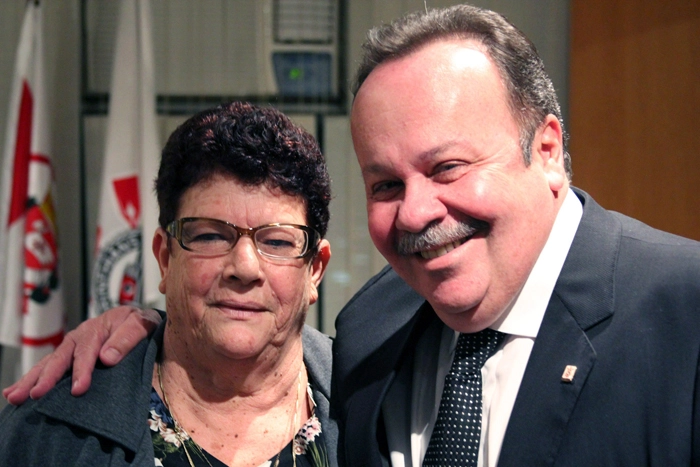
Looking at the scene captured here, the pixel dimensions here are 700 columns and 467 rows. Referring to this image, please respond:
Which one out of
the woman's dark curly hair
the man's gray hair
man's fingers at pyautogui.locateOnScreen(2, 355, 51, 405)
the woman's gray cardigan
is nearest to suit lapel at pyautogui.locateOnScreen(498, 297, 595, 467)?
the man's gray hair

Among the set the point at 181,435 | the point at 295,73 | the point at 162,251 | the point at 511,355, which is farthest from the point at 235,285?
the point at 295,73

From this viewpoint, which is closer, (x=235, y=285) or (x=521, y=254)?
(x=521, y=254)

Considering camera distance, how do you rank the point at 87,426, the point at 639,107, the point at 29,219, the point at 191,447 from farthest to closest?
the point at 639,107 → the point at 29,219 → the point at 191,447 → the point at 87,426

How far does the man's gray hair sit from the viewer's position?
4.35ft

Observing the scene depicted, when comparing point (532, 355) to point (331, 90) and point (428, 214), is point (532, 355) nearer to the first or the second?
point (428, 214)

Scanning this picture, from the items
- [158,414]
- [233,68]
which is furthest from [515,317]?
[233,68]

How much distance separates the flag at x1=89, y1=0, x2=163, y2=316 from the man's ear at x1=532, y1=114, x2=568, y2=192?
2.52 metres

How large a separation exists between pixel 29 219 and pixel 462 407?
9.25ft

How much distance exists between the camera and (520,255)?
1.31 m

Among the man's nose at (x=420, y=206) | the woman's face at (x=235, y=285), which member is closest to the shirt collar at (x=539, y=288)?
the man's nose at (x=420, y=206)

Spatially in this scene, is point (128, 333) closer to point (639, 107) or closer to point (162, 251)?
point (162, 251)

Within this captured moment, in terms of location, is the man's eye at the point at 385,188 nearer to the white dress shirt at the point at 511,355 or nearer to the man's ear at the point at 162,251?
the white dress shirt at the point at 511,355

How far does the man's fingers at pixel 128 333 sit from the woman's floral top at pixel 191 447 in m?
0.12

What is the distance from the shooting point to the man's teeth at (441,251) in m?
1.30
